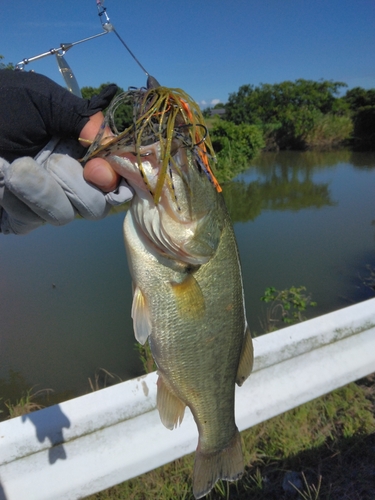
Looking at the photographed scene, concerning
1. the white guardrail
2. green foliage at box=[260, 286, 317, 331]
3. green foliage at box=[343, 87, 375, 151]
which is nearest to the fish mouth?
the white guardrail

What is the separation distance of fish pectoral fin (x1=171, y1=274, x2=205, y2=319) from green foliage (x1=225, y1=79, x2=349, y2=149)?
30935mm

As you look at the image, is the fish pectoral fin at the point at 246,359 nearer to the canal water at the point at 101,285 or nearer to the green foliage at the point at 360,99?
the canal water at the point at 101,285

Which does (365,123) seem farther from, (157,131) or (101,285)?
(157,131)

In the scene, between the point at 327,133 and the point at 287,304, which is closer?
the point at 287,304

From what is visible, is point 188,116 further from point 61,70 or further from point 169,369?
point 61,70

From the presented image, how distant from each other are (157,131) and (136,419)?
1528mm

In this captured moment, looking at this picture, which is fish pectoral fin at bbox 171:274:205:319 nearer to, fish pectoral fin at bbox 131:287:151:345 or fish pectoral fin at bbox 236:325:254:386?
fish pectoral fin at bbox 131:287:151:345

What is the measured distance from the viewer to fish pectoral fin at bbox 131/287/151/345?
1322 mm

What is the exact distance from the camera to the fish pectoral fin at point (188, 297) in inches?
51.1

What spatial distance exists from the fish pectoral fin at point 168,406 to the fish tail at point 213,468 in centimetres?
20

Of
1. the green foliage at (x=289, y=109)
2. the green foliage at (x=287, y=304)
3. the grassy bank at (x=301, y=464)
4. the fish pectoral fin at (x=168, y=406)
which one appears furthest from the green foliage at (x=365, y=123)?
the fish pectoral fin at (x=168, y=406)

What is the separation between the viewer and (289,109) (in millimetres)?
31453

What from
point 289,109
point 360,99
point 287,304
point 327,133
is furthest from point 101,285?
point 360,99

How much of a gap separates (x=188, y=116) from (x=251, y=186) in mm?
15266
